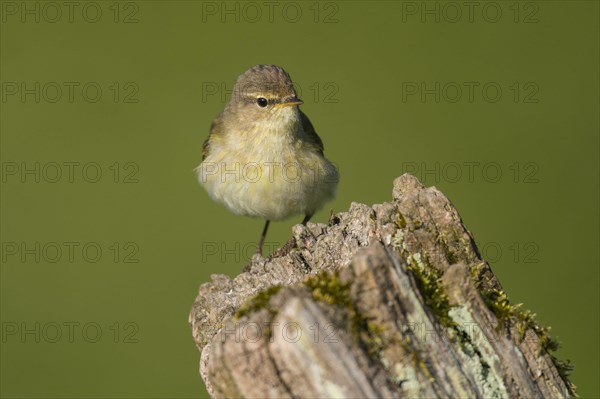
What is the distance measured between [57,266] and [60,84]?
12.1ft

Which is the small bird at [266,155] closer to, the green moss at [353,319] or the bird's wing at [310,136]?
the bird's wing at [310,136]

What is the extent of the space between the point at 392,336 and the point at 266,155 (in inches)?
157

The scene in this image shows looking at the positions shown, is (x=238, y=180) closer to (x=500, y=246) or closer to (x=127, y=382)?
(x=127, y=382)

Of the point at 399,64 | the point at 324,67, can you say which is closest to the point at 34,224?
the point at 324,67

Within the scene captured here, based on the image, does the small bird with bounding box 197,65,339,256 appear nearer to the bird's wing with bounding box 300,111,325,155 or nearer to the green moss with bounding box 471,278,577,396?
the bird's wing with bounding box 300,111,325,155

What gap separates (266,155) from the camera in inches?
267

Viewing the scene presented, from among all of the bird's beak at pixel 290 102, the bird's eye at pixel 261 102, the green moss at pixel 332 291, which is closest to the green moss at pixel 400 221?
the green moss at pixel 332 291

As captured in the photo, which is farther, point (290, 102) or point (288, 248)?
point (290, 102)

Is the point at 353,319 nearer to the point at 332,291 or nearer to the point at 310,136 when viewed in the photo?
the point at 332,291

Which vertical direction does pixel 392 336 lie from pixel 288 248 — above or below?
below

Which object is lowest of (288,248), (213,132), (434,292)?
(434,292)

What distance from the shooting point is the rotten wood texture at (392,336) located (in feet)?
9.46

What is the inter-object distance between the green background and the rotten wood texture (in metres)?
6.15

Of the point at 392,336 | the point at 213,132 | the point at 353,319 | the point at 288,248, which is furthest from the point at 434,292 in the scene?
the point at 213,132
